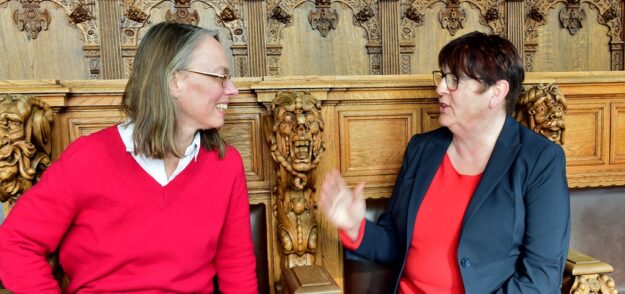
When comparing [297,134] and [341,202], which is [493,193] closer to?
[341,202]

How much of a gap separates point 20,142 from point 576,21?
485 centimetres

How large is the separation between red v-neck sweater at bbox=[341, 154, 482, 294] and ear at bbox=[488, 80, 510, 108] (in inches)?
9.7

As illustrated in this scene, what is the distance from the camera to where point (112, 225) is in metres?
1.42

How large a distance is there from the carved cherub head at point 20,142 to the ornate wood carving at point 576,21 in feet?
14.1

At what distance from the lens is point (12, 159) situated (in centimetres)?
159

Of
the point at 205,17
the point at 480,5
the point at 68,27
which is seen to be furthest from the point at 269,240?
the point at 480,5

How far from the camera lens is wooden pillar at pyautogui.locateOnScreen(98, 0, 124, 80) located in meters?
4.10

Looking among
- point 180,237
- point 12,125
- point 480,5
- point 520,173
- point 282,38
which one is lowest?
point 180,237

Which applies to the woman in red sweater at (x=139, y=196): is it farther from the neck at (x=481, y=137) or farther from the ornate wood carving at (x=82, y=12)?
the ornate wood carving at (x=82, y=12)

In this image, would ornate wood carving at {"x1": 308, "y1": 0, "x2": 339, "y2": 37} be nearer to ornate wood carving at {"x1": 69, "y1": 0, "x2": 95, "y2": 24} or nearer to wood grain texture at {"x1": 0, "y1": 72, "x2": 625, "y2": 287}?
ornate wood carving at {"x1": 69, "y1": 0, "x2": 95, "y2": 24}

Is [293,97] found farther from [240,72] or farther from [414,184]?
[240,72]

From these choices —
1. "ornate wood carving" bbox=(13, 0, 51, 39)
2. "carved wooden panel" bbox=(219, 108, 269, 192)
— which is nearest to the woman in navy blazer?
"carved wooden panel" bbox=(219, 108, 269, 192)

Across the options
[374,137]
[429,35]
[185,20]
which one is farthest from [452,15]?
[374,137]

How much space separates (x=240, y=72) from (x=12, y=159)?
9.35 feet
